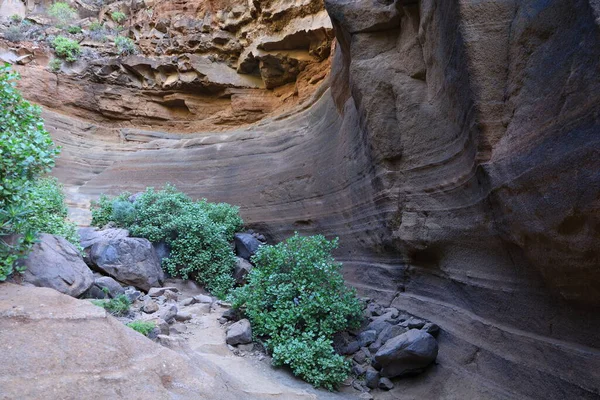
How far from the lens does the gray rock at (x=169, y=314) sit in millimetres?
5434

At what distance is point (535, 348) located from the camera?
342 cm

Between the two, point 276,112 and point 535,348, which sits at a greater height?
point 276,112

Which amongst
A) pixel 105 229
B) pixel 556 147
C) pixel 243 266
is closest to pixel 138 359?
pixel 556 147

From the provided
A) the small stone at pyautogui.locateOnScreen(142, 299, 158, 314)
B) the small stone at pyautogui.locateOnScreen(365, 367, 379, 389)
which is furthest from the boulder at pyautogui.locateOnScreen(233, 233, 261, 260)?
the small stone at pyautogui.locateOnScreen(365, 367, 379, 389)

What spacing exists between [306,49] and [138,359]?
10403 mm

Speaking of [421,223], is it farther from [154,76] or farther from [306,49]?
[154,76]

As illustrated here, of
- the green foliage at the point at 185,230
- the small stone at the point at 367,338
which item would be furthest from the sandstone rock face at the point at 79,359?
the green foliage at the point at 185,230

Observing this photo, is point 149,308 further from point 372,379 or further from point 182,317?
point 372,379

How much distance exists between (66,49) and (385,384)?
49.0 ft

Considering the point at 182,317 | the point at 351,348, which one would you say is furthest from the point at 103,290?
the point at 351,348

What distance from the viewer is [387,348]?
4.38 metres

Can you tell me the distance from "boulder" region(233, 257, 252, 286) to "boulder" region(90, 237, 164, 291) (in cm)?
145

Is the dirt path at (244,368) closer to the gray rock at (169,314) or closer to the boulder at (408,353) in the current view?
the gray rock at (169,314)

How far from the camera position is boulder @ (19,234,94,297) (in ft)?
14.9
